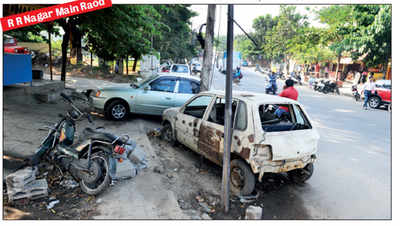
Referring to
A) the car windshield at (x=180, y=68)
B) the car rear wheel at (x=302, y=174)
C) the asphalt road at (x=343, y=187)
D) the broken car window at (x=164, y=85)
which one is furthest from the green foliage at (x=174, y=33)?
the car rear wheel at (x=302, y=174)

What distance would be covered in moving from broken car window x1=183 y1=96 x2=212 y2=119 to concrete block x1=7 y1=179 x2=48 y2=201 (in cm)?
288

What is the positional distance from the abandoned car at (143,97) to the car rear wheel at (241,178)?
390 cm

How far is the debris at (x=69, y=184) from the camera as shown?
404 cm

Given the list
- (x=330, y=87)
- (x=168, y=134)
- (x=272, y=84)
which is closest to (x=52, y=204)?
(x=168, y=134)

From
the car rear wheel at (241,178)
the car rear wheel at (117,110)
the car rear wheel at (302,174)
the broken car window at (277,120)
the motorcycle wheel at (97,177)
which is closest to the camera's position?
the motorcycle wheel at (97,177)

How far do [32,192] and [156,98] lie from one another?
180 inches

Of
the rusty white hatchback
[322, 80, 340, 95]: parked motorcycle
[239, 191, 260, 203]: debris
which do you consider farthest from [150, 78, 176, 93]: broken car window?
[322, 80, 340, 95]: parked motorcycle

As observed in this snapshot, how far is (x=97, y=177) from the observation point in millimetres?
3785

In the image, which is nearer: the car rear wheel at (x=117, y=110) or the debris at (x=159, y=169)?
the debris at (x=159, y=169)

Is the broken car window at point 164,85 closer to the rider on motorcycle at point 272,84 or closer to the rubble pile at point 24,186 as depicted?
the rubble pile at point 24,186

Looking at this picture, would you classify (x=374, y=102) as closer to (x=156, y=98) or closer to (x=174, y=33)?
(x=156, y=98)

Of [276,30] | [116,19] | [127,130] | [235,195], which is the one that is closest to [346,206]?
[235,195]

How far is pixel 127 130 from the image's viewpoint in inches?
276
